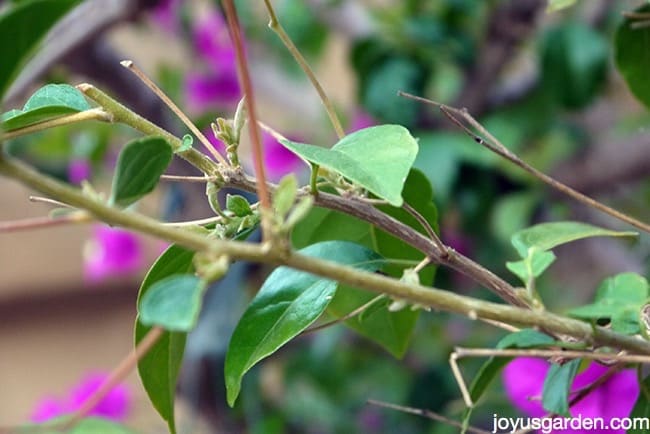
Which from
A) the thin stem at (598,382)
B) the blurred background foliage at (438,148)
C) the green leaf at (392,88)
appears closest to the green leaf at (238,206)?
the thin stem at (598,382)

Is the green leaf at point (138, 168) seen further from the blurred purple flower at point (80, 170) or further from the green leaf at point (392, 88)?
the blurred purple flower at point (80, 170)

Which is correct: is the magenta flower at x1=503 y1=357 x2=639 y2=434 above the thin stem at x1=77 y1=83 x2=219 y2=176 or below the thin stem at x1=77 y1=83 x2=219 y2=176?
below

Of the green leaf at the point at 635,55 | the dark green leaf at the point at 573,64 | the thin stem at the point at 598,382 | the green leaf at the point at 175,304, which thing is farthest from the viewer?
the dark green leaf at the point at 573,64

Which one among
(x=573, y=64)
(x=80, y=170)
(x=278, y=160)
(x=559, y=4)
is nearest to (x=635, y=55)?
(x=559, y=4)

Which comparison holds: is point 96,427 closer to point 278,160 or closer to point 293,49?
point 293,49

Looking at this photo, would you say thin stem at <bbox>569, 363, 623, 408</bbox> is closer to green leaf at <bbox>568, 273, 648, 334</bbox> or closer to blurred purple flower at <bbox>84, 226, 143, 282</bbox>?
green leaf at <bbox>568, 273, 648, 334</bbox>

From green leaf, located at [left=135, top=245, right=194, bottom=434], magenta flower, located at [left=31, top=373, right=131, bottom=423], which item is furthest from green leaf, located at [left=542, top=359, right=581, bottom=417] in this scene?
magenta flower, located at [left=31, top=373, right=131, bottom=423]
